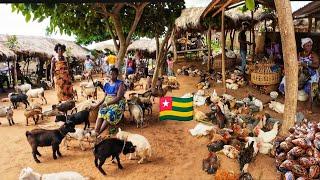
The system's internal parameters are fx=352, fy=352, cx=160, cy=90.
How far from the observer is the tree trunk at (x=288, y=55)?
18.0 feet

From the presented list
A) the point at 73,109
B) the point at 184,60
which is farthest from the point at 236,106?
the point at 184,60

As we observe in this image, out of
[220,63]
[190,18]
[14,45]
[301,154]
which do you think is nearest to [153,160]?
[301,154]

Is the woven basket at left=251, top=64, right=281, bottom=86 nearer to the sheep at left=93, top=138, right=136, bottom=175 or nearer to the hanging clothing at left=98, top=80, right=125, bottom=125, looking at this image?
the hanging clothing at left=98, top=80, right=125, bottom=125

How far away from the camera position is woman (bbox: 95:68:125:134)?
752 cm

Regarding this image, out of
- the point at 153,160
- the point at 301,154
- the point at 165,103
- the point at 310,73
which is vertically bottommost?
the point at 153,160

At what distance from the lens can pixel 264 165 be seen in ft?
19.7

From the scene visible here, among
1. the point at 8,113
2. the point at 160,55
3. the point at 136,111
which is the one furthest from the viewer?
the point at 160,55

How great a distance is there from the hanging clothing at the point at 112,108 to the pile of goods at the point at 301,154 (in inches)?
140

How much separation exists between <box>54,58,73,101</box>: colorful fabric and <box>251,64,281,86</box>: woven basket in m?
5.56

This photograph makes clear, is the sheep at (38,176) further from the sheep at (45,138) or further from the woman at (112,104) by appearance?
the woman at (112,104)

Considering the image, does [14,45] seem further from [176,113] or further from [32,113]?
[176,113]

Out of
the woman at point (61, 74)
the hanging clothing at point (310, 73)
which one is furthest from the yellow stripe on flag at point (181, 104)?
the hanging clothing at point (310, 73)

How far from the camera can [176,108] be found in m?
8.02

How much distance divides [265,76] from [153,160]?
17.4 feet
